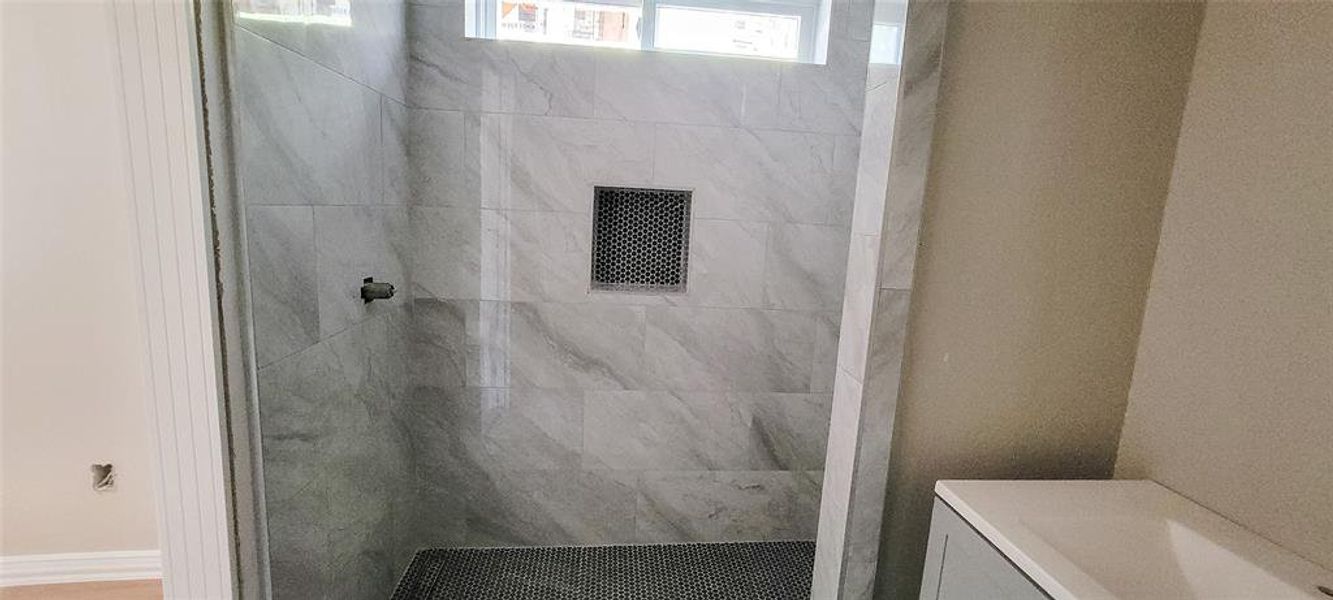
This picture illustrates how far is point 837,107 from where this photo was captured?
2125mm

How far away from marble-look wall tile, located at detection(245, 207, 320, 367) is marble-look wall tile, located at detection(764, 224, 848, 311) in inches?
59.2

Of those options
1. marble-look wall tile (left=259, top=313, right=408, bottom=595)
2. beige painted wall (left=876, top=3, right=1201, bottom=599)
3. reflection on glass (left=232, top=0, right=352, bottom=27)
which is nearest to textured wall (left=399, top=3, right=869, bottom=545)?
marble-look wall tile (left=259, top=313, right=408, bottom=595)

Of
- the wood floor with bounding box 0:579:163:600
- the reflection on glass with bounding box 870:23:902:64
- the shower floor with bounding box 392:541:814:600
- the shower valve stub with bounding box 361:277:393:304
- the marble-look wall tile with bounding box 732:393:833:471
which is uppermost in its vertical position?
the reflection on glass with bounding box 870:23:902:64

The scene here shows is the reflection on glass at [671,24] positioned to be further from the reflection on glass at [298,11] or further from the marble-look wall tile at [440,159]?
the reflection on glass at [298,11]

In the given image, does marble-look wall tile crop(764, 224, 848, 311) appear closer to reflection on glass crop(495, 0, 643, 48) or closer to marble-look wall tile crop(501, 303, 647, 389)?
marble-look wall tile crop(501, 303, 647, 389)

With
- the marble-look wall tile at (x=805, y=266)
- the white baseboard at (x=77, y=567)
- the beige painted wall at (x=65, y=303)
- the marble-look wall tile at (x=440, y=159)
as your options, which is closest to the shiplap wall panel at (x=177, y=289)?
the beige painted wall at (x=65, y=303)

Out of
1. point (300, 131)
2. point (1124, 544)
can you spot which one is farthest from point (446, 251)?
point (1124, 544)

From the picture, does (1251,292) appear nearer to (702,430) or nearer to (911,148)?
(911,148)

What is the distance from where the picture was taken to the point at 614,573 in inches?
85.9

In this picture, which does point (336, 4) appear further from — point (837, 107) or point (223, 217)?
point (837, 107)

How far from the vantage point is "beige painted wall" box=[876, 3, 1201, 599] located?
1148 mm

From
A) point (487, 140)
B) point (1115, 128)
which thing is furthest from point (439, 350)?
point (1115, 128)

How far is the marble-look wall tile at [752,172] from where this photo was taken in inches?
82.3

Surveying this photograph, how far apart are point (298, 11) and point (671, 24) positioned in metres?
1.30
